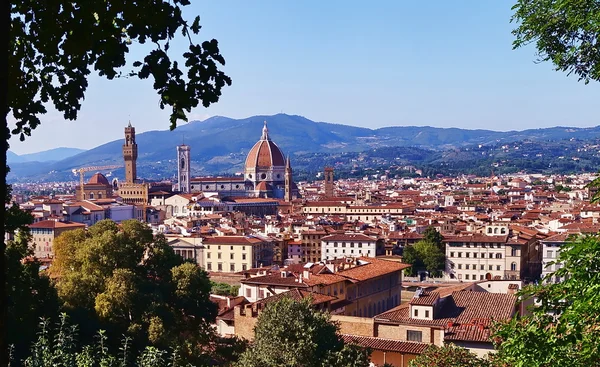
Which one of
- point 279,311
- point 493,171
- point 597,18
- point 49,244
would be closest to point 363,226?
point 49,244

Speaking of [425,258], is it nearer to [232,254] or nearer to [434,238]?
[434,238]

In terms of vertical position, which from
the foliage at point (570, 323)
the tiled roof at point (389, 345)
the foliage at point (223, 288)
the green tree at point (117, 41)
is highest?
the green tree at point (117, 41)

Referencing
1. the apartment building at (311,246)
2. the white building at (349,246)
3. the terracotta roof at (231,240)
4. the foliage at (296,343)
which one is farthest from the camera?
the apartment building at (311,246)

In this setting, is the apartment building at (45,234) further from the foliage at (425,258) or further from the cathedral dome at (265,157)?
A: the cathedral dome at (265,157)

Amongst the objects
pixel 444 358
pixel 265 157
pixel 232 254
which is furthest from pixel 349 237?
pixel 265 157

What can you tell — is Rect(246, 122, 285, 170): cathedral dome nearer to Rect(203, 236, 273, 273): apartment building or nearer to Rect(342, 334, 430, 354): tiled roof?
Rect(203, 236, 273, 273): apartment building

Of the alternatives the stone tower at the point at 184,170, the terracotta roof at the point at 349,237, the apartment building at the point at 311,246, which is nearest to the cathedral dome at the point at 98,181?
the stone tower at the point at 184,170

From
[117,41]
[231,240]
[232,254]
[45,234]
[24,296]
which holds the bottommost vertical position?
[232,254]
